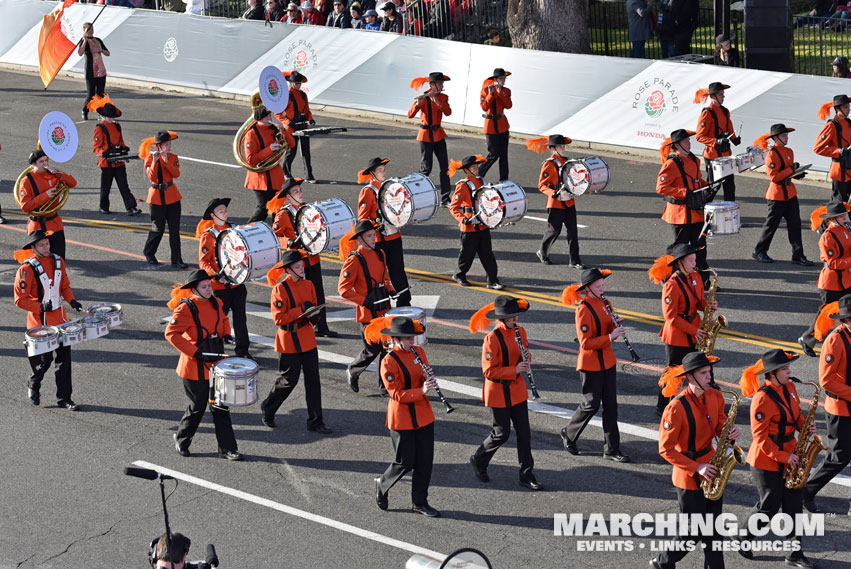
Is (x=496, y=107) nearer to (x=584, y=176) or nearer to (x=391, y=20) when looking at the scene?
(x=584, y=176)

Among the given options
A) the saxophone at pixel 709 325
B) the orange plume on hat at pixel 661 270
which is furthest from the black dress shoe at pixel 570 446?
the orange plume on hat at pixel 661 270

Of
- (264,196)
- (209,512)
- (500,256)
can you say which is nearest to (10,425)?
(209,512)

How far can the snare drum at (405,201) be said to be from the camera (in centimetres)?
1591

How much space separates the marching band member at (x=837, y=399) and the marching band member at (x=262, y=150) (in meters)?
9.32

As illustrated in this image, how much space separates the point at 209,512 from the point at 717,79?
14348mm

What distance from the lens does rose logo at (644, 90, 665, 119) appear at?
75.3 ft

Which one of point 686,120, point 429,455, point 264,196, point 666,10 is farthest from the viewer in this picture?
point 666,10

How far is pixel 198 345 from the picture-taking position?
12469mm

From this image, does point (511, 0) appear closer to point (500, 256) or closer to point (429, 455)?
point (500, 256)

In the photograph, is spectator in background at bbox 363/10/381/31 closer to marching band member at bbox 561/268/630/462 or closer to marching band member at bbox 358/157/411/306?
marching band member at bbox 358/157/411/306

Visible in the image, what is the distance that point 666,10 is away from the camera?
26.9 m

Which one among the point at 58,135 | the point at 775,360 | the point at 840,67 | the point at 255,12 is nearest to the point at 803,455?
the point at 775,360

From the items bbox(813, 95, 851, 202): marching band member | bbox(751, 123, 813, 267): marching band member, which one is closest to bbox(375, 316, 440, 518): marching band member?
bbox(751, 123, 813, 267): marching band member

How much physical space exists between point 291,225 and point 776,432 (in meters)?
7.17
